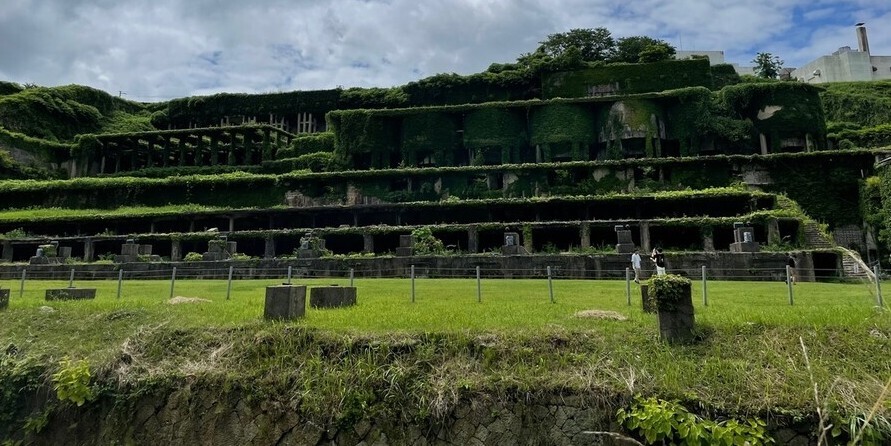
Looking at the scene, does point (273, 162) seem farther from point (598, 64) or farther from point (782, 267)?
point (782, 267)

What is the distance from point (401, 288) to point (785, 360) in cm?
1243

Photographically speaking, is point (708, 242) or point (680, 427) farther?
point (708, 242)

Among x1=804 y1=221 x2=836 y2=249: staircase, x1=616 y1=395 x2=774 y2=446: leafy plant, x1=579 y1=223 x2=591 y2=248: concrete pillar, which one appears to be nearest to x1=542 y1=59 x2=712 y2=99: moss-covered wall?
x1=579 y1=223 x2=591 y2=248: concrete pillar

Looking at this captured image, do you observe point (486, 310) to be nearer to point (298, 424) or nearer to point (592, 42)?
point (298, 424)

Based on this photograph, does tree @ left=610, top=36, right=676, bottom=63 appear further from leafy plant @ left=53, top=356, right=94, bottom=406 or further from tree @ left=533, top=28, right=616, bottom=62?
leafy plant @ left=53, top=356, right=94, bottom=406

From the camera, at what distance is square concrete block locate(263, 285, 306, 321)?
11102mm

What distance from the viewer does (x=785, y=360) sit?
8.52 m

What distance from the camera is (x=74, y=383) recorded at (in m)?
9.52

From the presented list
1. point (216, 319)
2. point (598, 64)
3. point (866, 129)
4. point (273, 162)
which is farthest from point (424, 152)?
point (216, 319)

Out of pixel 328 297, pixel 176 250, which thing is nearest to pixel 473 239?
pixel 176 250

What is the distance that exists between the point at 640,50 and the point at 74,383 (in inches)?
2702

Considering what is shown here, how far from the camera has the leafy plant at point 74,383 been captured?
31.1 feet

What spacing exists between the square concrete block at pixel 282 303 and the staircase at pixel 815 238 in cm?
2897

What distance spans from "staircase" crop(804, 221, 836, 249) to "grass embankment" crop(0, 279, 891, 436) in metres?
22.2
